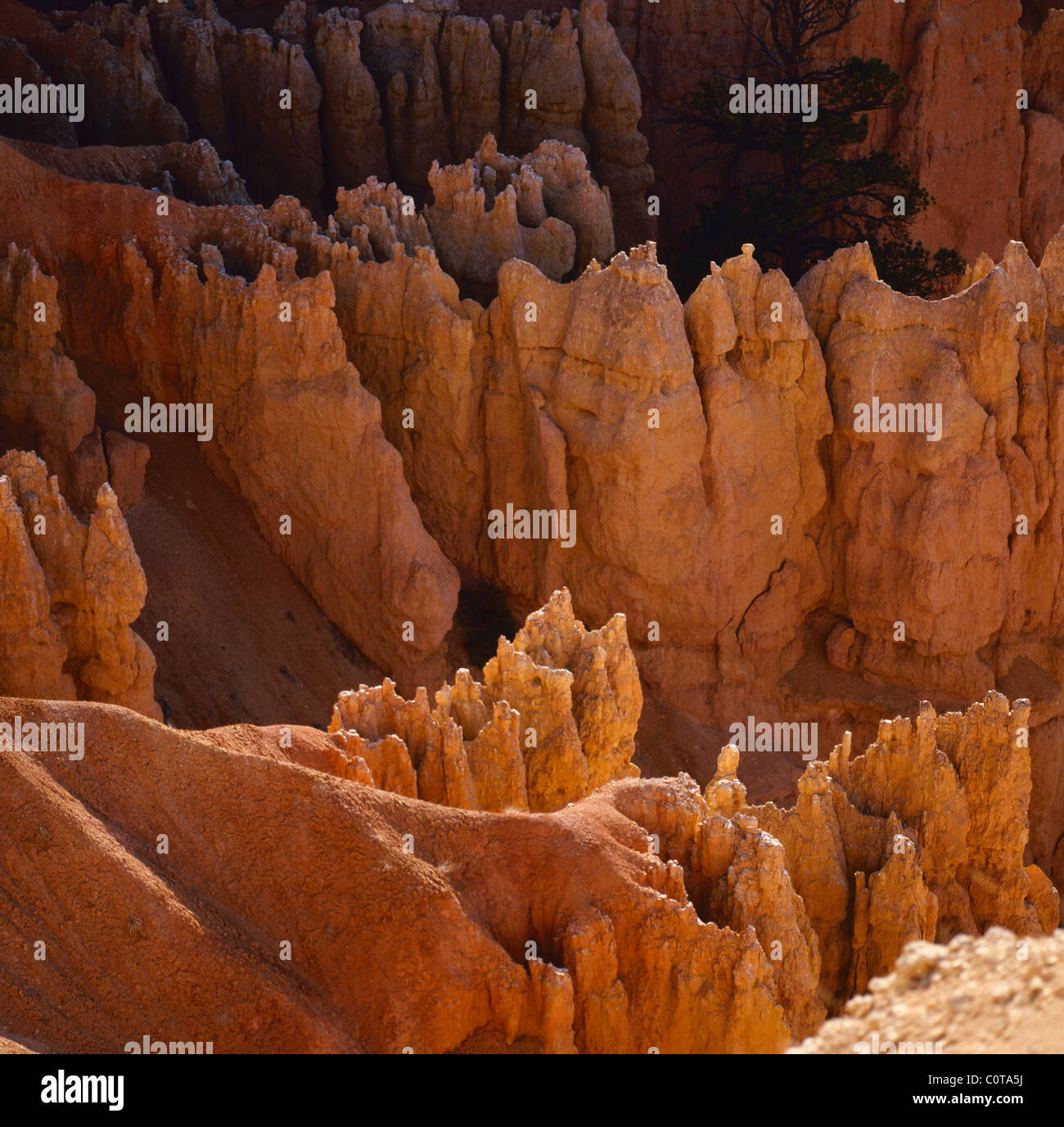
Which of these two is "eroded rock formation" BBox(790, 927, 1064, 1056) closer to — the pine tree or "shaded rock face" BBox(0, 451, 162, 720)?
"shaded rock face" BBox(0, 451, 162, 720)

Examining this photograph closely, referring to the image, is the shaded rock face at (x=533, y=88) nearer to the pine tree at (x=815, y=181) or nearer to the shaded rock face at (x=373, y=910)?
the pine tree at (x=815, y=181)

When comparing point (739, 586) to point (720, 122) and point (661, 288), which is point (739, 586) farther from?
point (720, 122)

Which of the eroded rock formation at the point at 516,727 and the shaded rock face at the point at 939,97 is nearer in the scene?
the eroded rock formation at the point at 516,727

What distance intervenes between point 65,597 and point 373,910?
588 cm

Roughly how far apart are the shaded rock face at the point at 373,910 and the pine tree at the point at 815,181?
1554 cm

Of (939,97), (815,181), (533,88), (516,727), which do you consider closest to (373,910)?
(516,727)

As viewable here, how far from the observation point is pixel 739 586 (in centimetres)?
2311

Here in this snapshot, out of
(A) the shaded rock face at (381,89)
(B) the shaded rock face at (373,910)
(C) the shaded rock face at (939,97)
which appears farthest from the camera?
(C) the shaded rock face at (939,97)

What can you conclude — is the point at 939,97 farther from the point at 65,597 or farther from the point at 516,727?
the point at 65,597

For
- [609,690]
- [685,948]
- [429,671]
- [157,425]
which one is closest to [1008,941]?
[685,948]

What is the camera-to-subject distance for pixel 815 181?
99.0 ft

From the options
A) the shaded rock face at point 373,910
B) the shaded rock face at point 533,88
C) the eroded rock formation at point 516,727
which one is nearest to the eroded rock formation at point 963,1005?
the shaded rock face at point 373,910

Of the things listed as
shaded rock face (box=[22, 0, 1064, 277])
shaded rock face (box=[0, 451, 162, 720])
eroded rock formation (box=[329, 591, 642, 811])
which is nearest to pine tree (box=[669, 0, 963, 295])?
shaded rock face (box=[22, 0, 1064, 277])

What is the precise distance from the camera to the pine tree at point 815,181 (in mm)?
28312
